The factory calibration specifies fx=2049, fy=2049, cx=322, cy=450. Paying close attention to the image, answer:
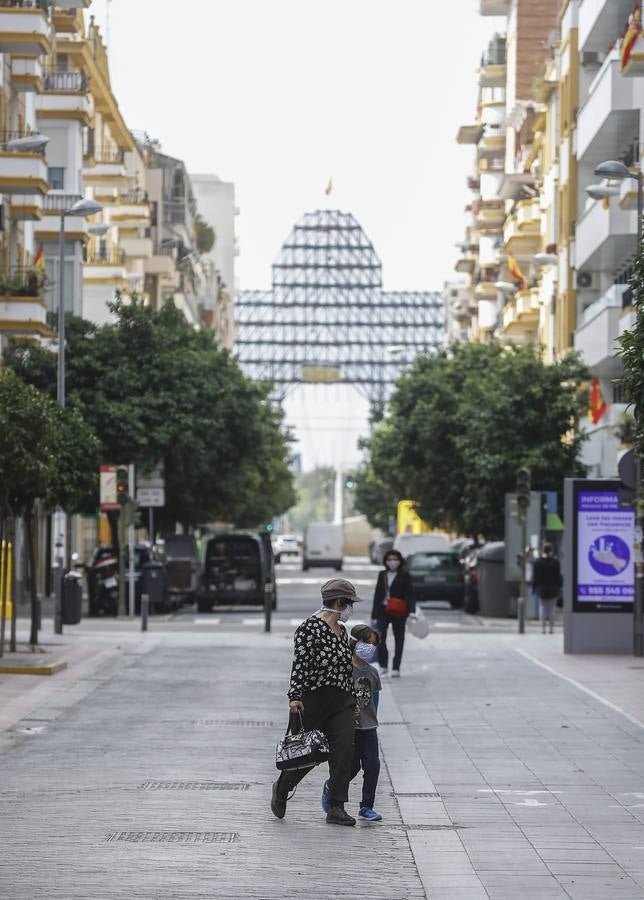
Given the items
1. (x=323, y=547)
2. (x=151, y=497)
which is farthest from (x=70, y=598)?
(x=323, y=547)

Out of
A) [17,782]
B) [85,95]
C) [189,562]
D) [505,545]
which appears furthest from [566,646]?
[85,95]

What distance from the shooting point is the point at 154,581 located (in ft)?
149

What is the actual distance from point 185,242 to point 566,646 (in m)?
73.7

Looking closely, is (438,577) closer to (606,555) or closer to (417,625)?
(606,555)

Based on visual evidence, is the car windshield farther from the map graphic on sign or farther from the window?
the map graphic on sign

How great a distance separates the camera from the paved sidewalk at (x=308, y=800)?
408 inches

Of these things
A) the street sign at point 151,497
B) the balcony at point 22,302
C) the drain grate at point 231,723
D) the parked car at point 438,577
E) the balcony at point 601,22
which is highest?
the balcony at point 601,22

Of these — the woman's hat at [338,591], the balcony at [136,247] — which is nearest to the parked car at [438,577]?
the balcony at [136,247]

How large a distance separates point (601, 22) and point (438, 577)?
15.0 m

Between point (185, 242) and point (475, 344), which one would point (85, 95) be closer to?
point (475, 344)

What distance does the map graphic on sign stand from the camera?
30.4 metres

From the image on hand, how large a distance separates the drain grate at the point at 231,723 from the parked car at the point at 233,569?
28.9 metres

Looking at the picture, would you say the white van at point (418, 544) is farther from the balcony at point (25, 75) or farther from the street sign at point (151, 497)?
the balcony at point (25, 75)

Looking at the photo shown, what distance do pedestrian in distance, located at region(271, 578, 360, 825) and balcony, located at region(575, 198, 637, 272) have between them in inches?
1445
